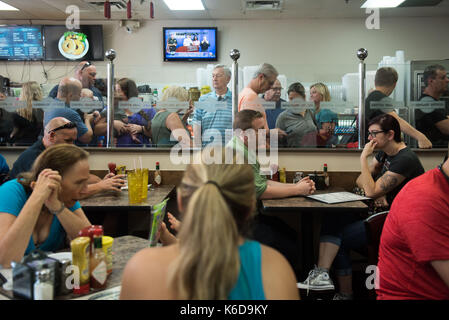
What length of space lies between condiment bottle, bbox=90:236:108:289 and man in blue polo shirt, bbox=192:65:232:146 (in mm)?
2227

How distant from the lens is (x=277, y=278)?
97 cm

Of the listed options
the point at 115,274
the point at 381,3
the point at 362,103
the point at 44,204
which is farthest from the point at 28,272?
the point at 381,3

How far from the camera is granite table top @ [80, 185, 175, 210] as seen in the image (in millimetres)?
2510

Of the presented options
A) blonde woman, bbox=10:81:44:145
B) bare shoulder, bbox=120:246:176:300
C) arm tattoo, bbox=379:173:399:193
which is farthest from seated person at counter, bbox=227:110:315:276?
blonde woman, bbox=10:81:44:145

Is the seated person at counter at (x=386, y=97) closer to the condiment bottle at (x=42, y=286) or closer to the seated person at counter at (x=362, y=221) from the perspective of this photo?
the seated person at counter at (x=362, y=221)

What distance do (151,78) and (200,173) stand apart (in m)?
2.79

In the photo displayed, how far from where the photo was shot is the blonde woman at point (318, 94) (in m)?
3.42

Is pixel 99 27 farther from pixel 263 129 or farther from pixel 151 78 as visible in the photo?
pixel 263 129

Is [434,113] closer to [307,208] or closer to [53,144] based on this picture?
[307,208]

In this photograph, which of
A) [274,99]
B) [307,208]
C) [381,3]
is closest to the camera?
[307,208]

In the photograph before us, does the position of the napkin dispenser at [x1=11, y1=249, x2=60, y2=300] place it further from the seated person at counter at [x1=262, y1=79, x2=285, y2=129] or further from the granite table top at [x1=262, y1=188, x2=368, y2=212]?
the seated person at counter at [x1=262, y1=79, x2=285, y2=129]

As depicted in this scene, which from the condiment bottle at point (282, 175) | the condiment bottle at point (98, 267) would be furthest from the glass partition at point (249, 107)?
the condiment bottle at point (98, 267)

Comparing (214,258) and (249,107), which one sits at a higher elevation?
(249,107)

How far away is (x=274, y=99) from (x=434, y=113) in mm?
1425
